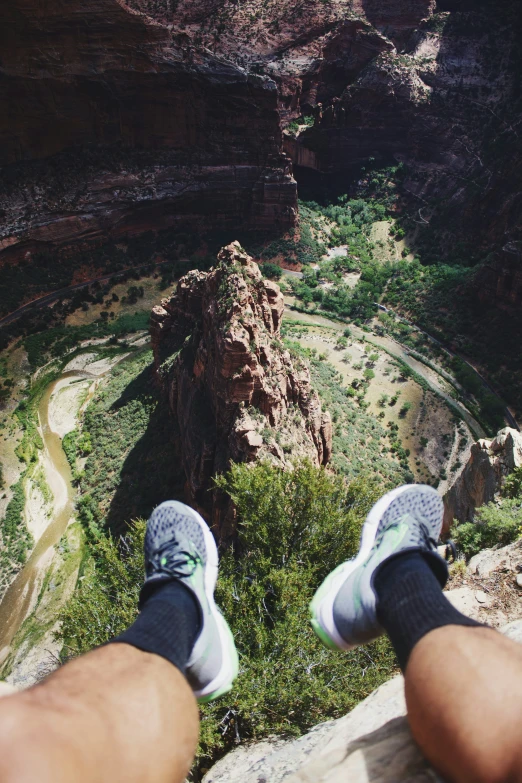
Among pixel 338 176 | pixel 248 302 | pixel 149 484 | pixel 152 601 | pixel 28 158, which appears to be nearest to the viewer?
pixel 152 601

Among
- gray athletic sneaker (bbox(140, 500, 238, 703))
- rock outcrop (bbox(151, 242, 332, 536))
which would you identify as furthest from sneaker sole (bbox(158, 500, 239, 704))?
rock outcrop (bbox(151, 242, 332, 536))

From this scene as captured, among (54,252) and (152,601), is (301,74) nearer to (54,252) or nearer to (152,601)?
(54,252)

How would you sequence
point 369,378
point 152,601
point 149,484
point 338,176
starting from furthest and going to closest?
1. point 338,176
2. point 369,378
3. point 149,484
4. point 152,601

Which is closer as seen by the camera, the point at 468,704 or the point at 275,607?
the point at 468,704

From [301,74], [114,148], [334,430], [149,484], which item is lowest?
[149,484]

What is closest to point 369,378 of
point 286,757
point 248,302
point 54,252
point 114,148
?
point 248,302

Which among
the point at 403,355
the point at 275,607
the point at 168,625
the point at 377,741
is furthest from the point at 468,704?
the point at 403,355

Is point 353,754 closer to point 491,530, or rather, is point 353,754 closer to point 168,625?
point 168,625
